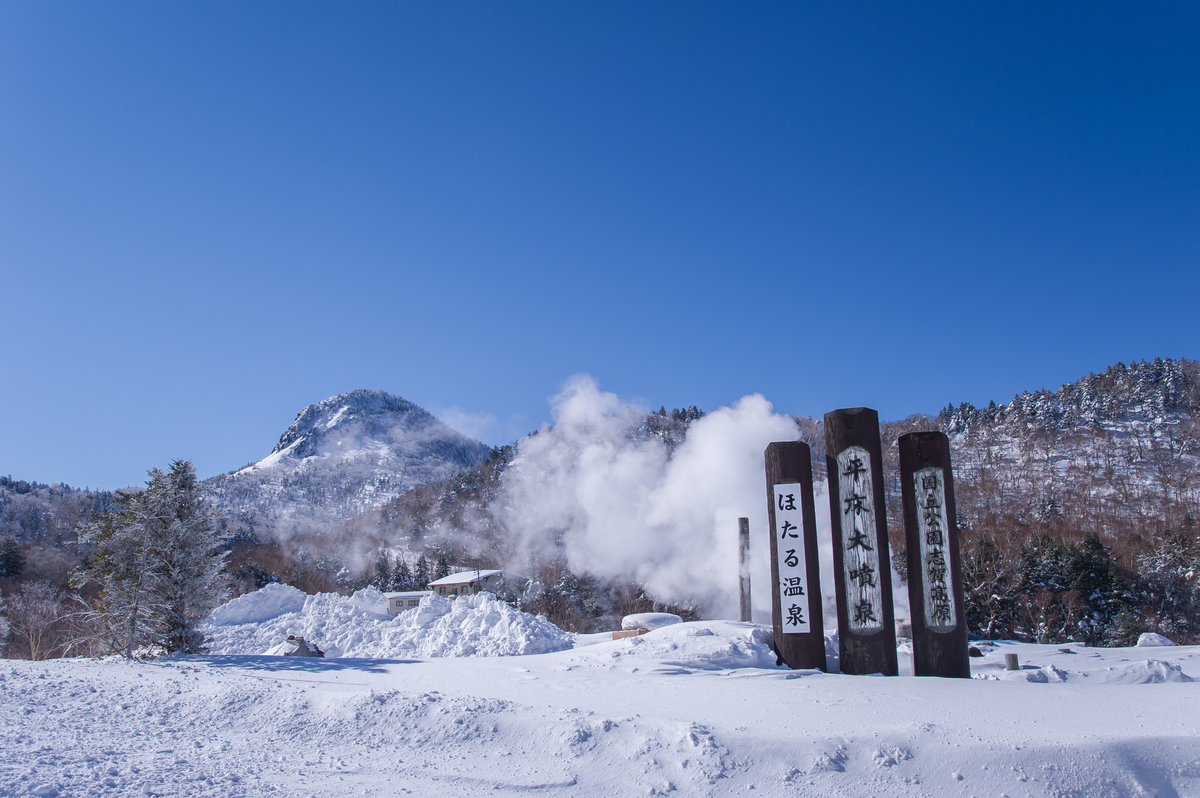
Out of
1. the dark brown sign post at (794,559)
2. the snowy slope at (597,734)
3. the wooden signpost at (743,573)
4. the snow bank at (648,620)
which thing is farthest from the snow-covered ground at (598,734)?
the snow bank at (648,620)

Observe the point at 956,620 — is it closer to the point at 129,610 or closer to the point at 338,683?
the point at 338,683

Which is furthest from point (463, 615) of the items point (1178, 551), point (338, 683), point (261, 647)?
point (1178, 551)

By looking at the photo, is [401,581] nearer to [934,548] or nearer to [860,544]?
[860,544]

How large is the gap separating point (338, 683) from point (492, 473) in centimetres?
7995

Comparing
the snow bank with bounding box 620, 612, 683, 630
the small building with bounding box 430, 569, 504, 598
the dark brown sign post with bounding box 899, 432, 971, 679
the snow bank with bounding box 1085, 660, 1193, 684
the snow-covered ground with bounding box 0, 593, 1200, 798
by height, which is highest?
the dark brown sign post with bounding box 899, 432, 971, 679

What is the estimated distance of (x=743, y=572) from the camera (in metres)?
20.2

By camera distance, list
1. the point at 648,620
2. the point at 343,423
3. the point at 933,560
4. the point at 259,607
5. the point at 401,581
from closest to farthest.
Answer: the point at 933,560
the point at 648,620
the point at 259,607
the point at 401,581
the point at 343,423

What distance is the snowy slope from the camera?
15.3 ft

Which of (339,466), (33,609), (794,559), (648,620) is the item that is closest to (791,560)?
(794,559)

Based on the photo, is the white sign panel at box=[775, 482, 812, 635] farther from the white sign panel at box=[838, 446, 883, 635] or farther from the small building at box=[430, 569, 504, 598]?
the small building at box=[430, 569, 504, 598]

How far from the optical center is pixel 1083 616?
2612cm

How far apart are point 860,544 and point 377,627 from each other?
16.7 meters

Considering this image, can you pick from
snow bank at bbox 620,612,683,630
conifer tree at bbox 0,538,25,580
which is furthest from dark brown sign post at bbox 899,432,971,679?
conifer tree at bbox 0,538,25,580

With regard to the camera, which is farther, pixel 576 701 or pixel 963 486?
pixel 963 486
